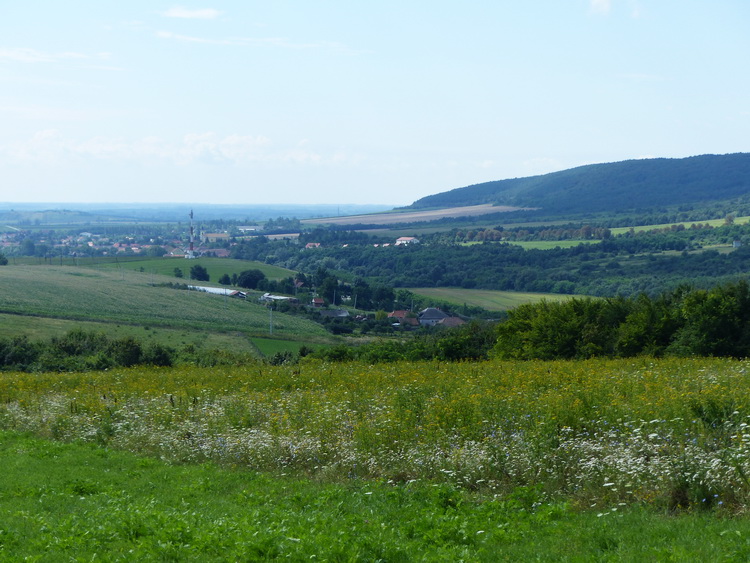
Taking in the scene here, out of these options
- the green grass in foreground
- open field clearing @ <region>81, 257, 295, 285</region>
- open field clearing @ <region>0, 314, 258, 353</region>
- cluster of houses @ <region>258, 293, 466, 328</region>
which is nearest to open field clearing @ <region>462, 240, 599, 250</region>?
open field clearing @ <region>81, 257, 295, 285</region>

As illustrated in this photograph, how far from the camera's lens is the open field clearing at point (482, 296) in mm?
97188

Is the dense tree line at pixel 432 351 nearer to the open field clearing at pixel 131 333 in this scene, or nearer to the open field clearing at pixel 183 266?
the open field clearing at pixel 131 333

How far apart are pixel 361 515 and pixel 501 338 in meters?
21.9

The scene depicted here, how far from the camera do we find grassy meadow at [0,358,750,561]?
6367mm

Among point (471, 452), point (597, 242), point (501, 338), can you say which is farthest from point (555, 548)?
point (597, 242)

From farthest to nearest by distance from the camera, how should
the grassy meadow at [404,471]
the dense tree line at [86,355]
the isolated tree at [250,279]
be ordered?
1. the isolated tree at [250,279]
2. the dense tree line at [86,355]
3. the grassy meadow at [404,471]

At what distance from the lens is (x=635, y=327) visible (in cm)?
2488

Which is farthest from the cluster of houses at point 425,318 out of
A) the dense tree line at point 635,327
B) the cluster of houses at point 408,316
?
the dense tree line at point 635,327

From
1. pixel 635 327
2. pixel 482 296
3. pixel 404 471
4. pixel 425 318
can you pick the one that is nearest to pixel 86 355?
pixel 635 327

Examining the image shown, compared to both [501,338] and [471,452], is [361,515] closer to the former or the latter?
[471,452]

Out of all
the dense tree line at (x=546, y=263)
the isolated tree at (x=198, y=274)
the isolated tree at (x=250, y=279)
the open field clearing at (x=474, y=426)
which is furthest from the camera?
the isolated tree at (x=198, y=274)

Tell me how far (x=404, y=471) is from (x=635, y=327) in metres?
17.9

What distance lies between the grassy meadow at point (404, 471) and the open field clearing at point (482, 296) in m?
81.6

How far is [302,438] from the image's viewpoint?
10.4m
